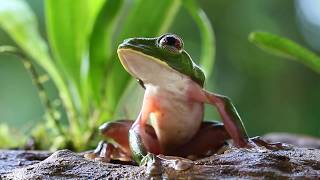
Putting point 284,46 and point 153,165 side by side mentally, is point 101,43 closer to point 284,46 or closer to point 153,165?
point 284,46

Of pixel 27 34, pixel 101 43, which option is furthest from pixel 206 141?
pixel 27 34

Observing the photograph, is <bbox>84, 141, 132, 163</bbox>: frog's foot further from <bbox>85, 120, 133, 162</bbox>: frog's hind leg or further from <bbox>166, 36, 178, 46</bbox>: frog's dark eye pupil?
<bbox>166, 36, 178, 46</bbox>: frog's dark eye pupil

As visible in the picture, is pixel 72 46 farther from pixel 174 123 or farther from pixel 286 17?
pixel 286 17

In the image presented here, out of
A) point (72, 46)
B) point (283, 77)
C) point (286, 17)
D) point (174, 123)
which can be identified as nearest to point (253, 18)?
point (286, 17)

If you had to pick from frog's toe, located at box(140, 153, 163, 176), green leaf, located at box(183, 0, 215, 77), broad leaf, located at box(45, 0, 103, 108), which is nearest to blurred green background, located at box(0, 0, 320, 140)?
green leaf, located at box(183, 0, 215, 77)

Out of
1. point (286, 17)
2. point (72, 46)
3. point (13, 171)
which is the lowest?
point (13, 171)

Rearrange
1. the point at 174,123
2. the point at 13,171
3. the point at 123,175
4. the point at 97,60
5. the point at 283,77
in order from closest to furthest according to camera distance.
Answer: the point at 123,175 → the point at 13,171 → the point at 174,123 → the point at 97,60 → the point at 283,77
